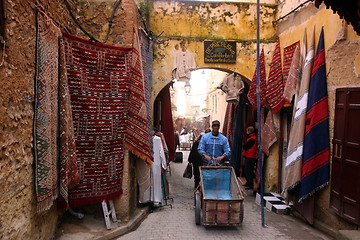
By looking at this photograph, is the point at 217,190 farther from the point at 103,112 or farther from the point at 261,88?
the point at 261,88

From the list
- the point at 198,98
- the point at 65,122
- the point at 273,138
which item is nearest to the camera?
the point at 65,122

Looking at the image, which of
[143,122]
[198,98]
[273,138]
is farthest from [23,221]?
[198,98]

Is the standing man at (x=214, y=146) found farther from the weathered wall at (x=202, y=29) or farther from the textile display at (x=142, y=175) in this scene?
the weathered wall at (x=202, y=29)

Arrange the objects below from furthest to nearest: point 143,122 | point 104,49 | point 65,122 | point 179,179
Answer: point 179,179 → point 143,122 → point 104,49 → point 65,122

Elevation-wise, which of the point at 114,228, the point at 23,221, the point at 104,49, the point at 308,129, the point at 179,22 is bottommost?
the point at 114,228

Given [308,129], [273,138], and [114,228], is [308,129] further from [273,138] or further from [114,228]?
[114,228]

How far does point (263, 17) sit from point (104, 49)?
15.0 ft

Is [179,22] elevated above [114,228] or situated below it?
above

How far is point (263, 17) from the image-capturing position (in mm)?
7438

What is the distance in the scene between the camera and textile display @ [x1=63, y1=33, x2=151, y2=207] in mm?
4188

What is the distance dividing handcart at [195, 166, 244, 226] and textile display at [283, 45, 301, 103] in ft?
6.13

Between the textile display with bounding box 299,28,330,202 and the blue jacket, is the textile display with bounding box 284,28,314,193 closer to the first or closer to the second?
the textile display with bounding box 299,28,330,202

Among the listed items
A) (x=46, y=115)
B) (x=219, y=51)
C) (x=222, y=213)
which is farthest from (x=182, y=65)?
(x=46, y=115)

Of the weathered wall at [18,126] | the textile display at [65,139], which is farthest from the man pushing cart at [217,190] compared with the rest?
the weathered wall at [18,126]
